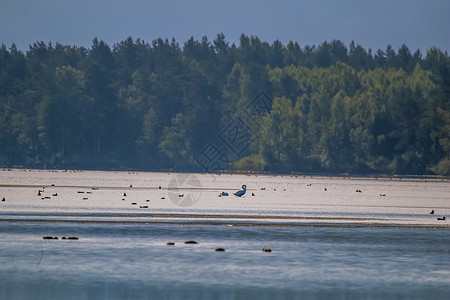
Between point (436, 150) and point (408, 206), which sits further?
point (436, 150)

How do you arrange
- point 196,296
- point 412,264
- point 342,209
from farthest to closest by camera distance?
point 342,209
point 412,264
point 196,296

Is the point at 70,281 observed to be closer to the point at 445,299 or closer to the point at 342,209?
the point at 445,299

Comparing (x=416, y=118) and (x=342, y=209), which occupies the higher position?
(x=416, y=118)

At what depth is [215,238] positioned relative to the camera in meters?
41.8

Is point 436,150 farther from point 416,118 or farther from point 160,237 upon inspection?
point 160,237

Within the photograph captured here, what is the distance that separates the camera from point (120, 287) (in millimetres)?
27125

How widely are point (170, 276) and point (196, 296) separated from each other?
11.7 ft

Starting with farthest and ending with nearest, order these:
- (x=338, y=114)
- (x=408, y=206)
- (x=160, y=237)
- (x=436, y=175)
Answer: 1. (x=338, y=114)
2. (x=436, y=175)
3. (x=408, y=206)
4. (x=160, y=237)

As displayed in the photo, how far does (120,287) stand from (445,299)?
9.06 m

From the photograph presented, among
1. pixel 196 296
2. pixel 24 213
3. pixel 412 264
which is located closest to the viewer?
pixel 196 296

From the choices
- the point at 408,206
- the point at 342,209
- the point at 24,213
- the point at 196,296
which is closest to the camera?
the point at 196,296

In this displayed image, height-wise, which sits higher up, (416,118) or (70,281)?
(416,118)

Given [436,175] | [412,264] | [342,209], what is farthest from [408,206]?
[436,175]

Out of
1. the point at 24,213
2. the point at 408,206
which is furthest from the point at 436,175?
the point at 24,213
